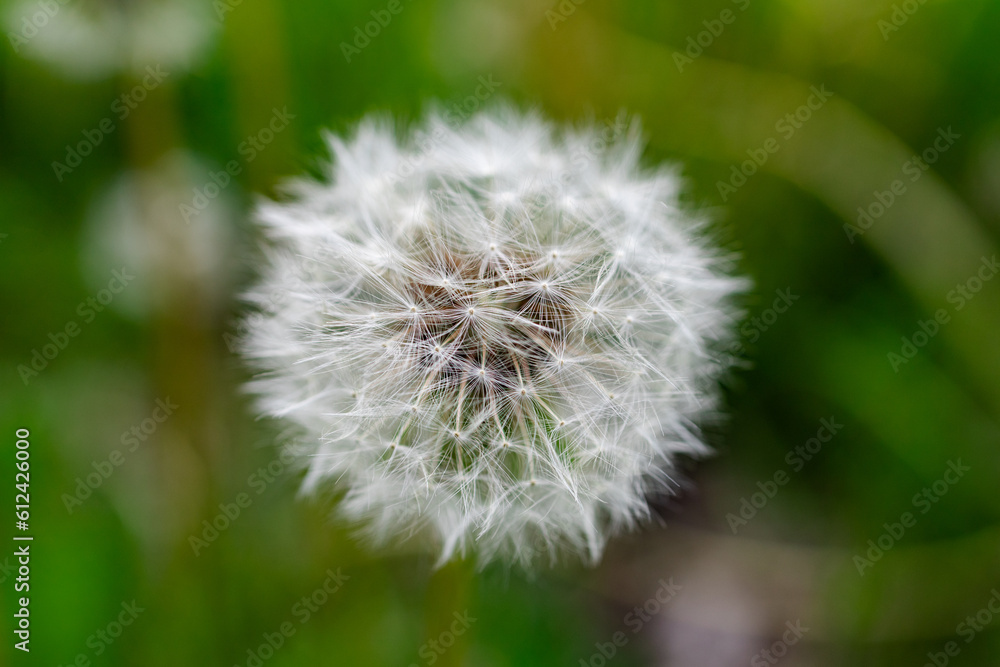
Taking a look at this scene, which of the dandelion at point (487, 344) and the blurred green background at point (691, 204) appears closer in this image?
the dandelion at point (487, 344)

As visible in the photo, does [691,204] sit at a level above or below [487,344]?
above

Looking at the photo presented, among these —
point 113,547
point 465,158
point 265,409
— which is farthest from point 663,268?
point 113,547

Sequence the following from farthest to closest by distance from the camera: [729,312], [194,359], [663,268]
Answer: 1. [194,359]
2. [729,312]
3. [663,268]

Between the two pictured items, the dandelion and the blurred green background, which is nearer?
the dandelion

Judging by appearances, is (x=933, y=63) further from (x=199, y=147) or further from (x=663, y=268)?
(x=199, y=147)
